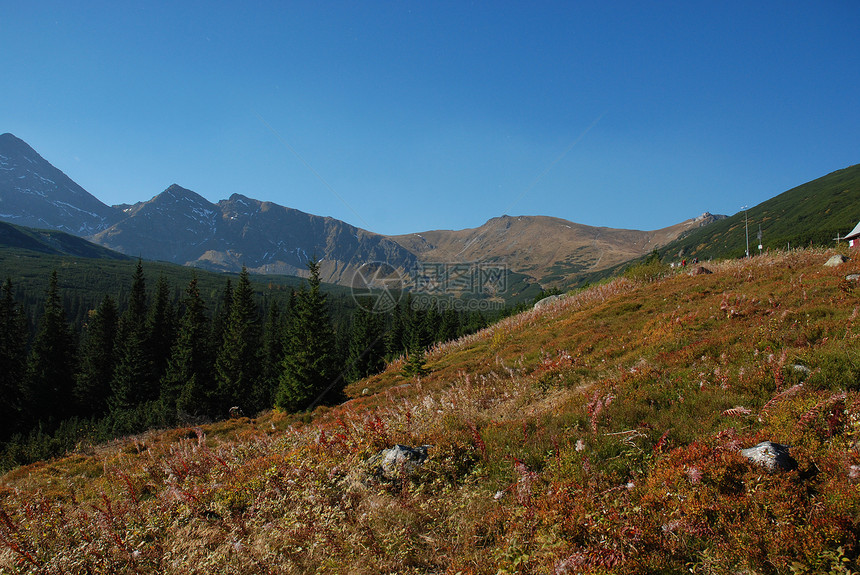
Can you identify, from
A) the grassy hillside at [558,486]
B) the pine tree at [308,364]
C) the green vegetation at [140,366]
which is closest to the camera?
the grassy hillside at [558,486]

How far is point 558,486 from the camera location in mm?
5203

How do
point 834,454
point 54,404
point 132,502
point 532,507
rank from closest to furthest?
1. point 834,454
2. point 532,507
3. point 132,502
4. point 54,404

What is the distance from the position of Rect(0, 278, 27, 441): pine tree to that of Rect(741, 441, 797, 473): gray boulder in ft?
216

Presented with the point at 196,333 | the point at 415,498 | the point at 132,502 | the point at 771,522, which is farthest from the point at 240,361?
the point at 771,522

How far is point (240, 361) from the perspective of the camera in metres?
49.0

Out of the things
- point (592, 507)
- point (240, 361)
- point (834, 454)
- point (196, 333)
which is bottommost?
point (240, 361)

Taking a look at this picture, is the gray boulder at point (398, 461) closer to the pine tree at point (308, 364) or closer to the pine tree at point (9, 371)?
the pine tree at point (308, 364)

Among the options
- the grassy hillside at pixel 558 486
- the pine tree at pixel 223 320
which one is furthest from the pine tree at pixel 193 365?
the grassy hillside at pixel 558 486

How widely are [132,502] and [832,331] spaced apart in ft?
44.8

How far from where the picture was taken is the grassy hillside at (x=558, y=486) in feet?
13.5

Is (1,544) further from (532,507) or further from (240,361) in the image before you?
(240,361)

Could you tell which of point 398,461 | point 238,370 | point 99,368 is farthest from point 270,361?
point 398,461

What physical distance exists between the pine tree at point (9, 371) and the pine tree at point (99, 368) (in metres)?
6.95

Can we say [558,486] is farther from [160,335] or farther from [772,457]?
[160,335]
